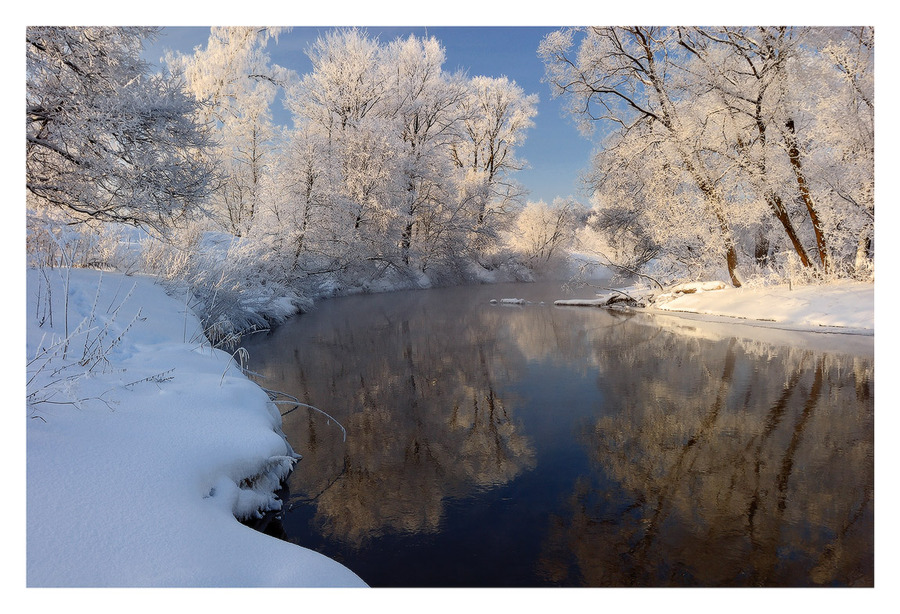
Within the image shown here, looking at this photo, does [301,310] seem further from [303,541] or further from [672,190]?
[303,541]

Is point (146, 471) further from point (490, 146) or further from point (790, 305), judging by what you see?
point (490, 146)

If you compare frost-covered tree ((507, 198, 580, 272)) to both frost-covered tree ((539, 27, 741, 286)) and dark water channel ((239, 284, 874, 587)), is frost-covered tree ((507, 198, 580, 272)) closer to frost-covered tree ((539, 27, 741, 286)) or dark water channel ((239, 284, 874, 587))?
frost-covered tree ((539, 27, 741, 286))

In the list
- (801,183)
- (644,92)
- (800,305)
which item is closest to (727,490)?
(800,305)

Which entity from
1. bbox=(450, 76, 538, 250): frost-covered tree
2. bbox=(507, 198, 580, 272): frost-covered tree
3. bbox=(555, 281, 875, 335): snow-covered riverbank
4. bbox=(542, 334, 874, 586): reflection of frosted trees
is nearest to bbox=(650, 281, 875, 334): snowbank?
bbox=(555, 281, 875, 335): snow-covered riverbank

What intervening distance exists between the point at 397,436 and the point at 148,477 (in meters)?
2.00

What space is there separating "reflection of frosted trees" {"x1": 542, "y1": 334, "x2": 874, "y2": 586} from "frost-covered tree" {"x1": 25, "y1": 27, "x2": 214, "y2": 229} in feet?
18.3

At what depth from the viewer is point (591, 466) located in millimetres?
3545

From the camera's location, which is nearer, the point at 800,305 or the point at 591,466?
the point at 591,466

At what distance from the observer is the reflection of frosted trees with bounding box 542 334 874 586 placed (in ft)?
7.91

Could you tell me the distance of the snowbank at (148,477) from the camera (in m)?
1.98

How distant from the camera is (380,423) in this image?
14.8ft

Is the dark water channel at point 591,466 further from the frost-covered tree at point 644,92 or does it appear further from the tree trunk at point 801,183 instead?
the frost-covered tree at point 644,92

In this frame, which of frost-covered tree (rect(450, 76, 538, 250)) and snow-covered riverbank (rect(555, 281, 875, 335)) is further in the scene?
frost-covered tree (rect(450, 76, 538, 250))

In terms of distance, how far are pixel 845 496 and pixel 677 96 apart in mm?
10588
